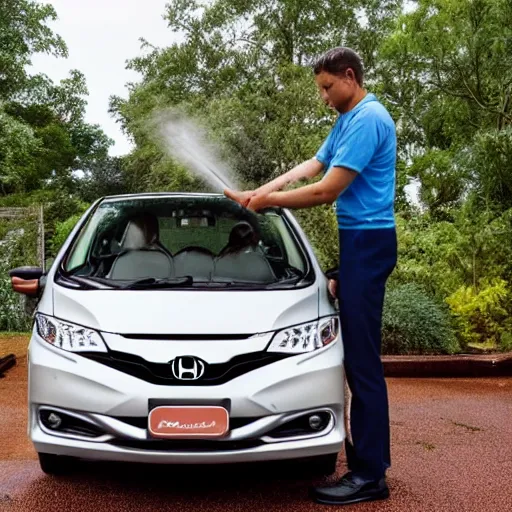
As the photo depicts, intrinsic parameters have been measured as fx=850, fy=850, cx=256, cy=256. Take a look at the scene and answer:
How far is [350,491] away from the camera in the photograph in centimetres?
411

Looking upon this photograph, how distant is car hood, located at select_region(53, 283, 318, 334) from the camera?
389 centimetres

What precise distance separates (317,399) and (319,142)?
13.6m

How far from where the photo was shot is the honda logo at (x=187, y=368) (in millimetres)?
3787

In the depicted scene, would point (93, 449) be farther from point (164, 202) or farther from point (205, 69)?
point (205, 69)

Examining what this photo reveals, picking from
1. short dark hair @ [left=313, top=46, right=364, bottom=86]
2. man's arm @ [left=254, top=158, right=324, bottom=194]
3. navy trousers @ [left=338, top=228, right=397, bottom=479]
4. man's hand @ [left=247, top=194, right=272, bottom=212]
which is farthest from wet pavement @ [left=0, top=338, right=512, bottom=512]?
short dark hair @ [left=313, top=46, right=364, bottom=86]

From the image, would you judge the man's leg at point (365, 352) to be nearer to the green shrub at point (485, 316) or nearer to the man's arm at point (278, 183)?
the man's arm at point (278, 183)

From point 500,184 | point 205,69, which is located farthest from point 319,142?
point 205,69

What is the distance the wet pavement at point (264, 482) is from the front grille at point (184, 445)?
15.8 inches

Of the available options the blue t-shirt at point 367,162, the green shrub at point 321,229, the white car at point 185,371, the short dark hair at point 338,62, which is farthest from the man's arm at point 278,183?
Result: the green shrub at point 321,229

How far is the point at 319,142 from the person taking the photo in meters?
17.2

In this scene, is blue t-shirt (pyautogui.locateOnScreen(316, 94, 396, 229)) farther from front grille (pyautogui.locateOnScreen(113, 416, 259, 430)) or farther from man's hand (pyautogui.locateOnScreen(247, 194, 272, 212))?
front grille (pyautogui.locateOnScreen(113, 416, 259, 430))

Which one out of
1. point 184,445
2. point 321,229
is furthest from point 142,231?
point 321,229

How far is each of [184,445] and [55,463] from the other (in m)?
1.05

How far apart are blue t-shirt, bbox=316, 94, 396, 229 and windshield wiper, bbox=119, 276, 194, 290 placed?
845 millimetres
